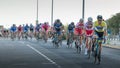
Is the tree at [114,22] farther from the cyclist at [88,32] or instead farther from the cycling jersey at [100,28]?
the cycling jersey at [100,28]

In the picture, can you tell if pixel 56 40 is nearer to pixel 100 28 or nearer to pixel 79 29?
pixel 79 29

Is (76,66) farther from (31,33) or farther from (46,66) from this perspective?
(31,33)

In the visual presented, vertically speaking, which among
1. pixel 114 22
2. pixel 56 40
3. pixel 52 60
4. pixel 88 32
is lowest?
pixel 52 60

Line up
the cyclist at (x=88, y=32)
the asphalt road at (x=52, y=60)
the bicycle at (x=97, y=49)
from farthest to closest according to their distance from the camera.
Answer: the cyclist at (x=88, y=32), the bicycle at (x=97, y=49), the asphalt road at (x=52, y=60)

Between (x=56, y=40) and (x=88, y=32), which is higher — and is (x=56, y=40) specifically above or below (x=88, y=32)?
below

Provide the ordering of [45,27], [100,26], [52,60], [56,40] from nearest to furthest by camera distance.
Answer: [100,26]
[52,60]
[56,40]
[45,27]

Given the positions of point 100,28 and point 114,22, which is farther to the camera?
point 114,22

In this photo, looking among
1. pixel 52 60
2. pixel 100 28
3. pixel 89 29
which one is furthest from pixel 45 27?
pixel 100 28

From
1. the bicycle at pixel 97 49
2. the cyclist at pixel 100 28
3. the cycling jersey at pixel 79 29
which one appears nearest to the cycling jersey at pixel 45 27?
the cycling jersey at pixel 79 29

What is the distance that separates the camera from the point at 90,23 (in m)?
24.1

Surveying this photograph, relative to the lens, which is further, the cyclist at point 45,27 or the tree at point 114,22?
the tree at point 114,22

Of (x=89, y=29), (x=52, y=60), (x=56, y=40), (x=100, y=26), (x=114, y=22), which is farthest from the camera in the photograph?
(x=114, y=22)

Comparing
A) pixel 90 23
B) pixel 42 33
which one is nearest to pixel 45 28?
pixel 42 33

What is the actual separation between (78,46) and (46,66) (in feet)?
30.1
